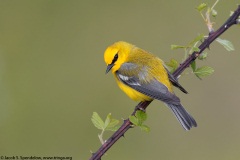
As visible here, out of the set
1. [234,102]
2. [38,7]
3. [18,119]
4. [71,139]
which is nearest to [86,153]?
[71,139]

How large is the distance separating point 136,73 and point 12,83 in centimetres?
347

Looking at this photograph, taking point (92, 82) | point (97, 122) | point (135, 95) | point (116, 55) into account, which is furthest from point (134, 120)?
point (92, 82)

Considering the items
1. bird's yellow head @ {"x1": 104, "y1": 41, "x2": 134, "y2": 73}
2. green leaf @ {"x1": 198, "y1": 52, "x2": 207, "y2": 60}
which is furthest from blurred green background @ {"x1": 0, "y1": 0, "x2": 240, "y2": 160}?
green leaf @ {"x1": 198, "y1": 52, "x2": 207, "y2": 60}

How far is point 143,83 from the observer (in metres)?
4.06

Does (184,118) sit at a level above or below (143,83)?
below

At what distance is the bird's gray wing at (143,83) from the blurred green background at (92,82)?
6.90ft

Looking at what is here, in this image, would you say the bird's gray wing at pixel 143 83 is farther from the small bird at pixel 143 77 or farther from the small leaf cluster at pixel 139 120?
the small leaf cluster at pixel 139 120

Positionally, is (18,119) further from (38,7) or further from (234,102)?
(234,102)

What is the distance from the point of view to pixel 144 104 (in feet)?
12.4

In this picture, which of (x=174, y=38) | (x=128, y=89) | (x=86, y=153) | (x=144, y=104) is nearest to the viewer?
(x=144, y=104)

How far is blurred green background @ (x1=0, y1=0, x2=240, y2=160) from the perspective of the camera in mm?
6566

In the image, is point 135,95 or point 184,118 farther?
point 135,95

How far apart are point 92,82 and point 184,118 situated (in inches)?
156

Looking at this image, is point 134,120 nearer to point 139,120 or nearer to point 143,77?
point 139,120
